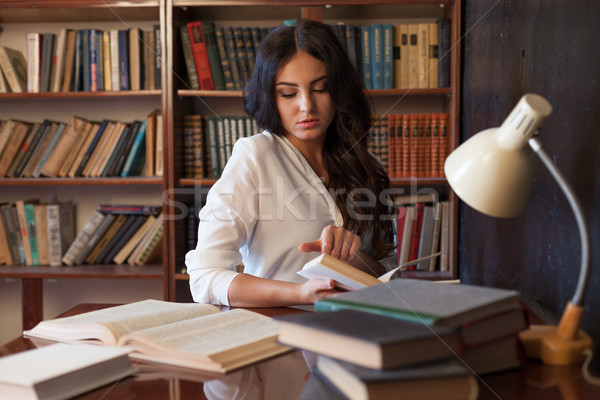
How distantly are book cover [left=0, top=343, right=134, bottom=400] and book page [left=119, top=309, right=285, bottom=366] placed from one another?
46 mm

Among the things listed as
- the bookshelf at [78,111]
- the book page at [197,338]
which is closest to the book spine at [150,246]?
the bookshelf at [78,111]

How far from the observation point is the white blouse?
1.40 m

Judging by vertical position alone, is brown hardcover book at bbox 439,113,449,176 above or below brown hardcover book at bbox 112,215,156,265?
above

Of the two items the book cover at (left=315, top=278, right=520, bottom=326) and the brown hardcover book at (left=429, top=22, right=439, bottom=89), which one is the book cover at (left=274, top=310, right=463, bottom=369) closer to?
the book cover at (left=315, top=278, right=520, bottom=326)

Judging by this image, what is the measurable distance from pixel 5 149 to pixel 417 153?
1.84 meters

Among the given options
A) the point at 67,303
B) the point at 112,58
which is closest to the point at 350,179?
the point at 112,58

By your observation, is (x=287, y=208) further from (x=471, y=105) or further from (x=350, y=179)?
(x=471, y=105)

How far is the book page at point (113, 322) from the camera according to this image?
2.87ft

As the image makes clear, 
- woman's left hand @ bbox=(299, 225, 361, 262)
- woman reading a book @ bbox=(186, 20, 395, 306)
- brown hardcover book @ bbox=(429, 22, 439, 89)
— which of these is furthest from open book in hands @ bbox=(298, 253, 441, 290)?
brown hardcover book @ bbox=(429, 22, 439, 89)

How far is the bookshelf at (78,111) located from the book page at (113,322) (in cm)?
154

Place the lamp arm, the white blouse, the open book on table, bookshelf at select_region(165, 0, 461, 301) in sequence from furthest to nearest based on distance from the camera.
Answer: bookshelf at select_region(165, 0, 461, 301)
the white blouse
the open book on table
the lamp arm

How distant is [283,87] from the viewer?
1.54 metres

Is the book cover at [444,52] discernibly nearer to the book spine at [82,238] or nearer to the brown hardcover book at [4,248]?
the book spine at [82,238]

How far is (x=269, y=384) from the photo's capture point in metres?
0.74
